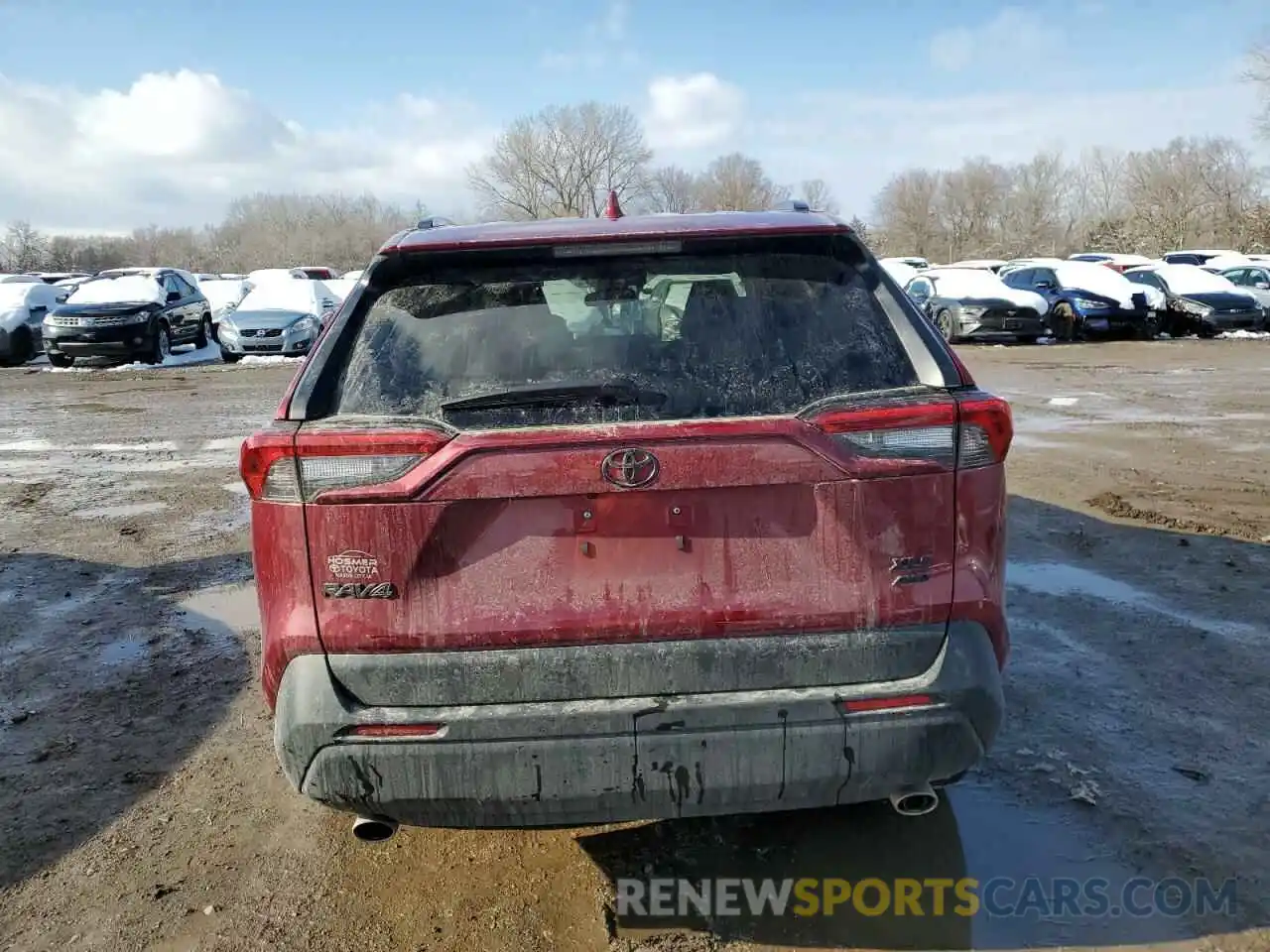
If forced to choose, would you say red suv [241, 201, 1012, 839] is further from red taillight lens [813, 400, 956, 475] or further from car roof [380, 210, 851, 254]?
car roof [380, 210, 851, 254]

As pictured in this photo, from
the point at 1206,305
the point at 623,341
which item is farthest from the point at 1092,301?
the point at 623,341

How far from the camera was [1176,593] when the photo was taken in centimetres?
518

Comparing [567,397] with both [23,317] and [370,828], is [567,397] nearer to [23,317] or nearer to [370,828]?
[370,828]

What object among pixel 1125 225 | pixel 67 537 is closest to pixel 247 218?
pixel 1125 225

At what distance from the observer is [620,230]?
2.64m

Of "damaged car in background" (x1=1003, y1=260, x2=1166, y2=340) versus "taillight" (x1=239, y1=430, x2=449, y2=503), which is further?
"damaged car in background" (x1=1003, y1=260, x2=1166, y2=340)

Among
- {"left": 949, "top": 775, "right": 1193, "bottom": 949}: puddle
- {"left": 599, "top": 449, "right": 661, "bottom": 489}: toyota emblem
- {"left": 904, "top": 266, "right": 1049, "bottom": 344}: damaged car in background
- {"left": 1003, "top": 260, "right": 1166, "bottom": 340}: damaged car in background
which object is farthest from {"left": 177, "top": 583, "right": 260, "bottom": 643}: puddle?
{"left": 1003, "top": 260, "right": 1166, "bottom": 340}: damaged car in background

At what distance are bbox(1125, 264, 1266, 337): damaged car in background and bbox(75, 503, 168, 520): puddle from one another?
2314 cm

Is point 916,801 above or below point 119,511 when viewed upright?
above

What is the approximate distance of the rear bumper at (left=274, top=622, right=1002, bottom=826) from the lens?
7.53 feet

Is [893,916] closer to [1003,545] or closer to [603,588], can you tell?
[1003,545]

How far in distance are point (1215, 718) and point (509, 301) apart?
3.13 meters

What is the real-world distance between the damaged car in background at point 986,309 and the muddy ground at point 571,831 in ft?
49.6

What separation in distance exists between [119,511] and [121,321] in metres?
13.8
